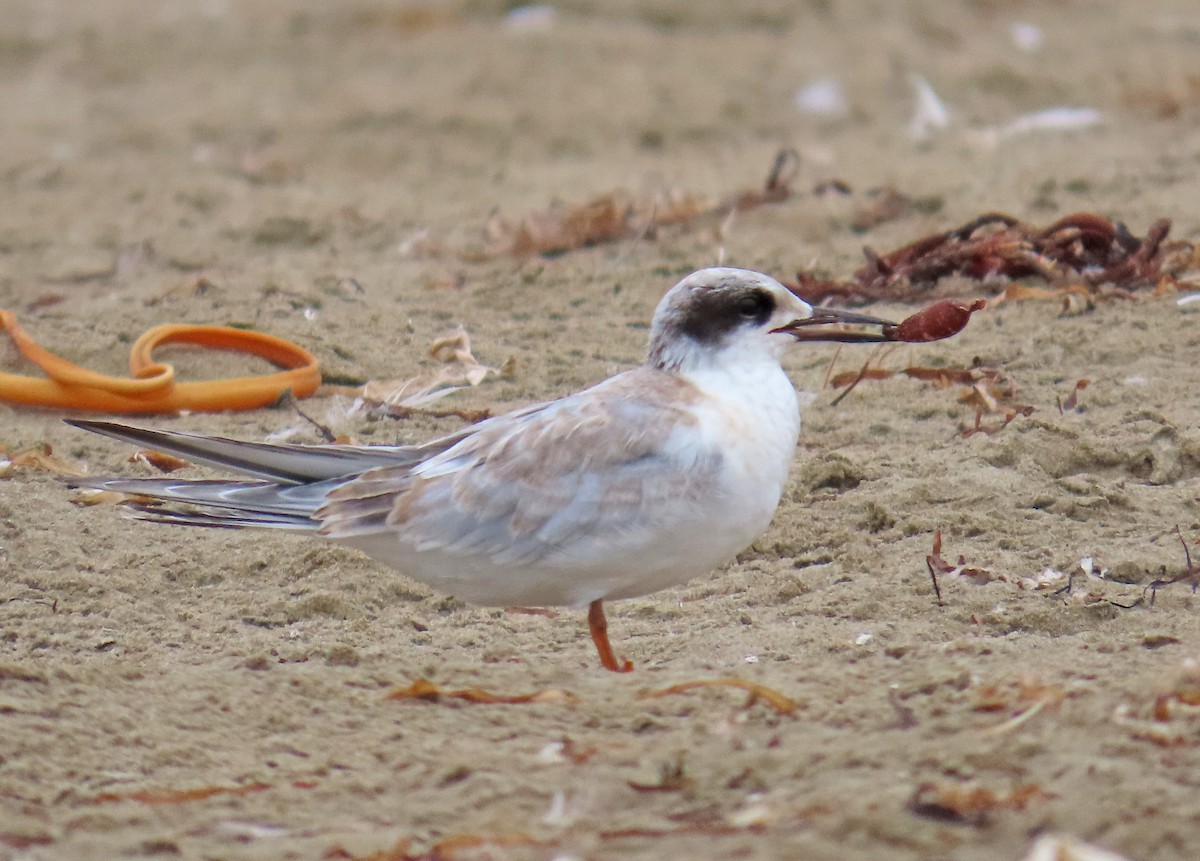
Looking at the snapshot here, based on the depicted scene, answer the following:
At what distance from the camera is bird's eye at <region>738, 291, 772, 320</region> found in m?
3.76

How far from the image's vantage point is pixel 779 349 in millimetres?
3789

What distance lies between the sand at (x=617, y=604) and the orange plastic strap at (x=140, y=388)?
9cm

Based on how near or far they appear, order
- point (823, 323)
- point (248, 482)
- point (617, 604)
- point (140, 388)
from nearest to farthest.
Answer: point (248, 482), point (823, 323), point (617, 604), point (140, 388)

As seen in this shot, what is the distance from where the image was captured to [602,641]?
3.45 metres

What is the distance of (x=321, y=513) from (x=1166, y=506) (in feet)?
6.60

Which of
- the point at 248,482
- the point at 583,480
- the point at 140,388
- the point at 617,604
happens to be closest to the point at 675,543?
the point at 583,480

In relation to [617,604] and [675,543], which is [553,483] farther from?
[617,604]

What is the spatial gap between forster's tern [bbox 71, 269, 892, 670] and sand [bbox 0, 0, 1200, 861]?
225mm

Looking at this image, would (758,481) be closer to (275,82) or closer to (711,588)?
(711,588)

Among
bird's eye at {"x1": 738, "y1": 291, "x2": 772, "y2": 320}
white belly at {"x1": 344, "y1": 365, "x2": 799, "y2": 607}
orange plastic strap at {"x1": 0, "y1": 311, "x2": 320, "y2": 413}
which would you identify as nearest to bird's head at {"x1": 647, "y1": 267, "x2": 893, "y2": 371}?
bird's eye at {"x1": 738, "y1": 291, "x2": 772, "y2": 320}

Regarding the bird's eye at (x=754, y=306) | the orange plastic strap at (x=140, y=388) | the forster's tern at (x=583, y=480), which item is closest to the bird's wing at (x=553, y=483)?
the forster's tern at (x=583, y=480)

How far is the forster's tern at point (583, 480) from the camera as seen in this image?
134 inches

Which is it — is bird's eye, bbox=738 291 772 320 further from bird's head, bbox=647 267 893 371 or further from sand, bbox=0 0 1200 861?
sand, bbox=0 0 1200 861

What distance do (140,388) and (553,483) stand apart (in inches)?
75.4
